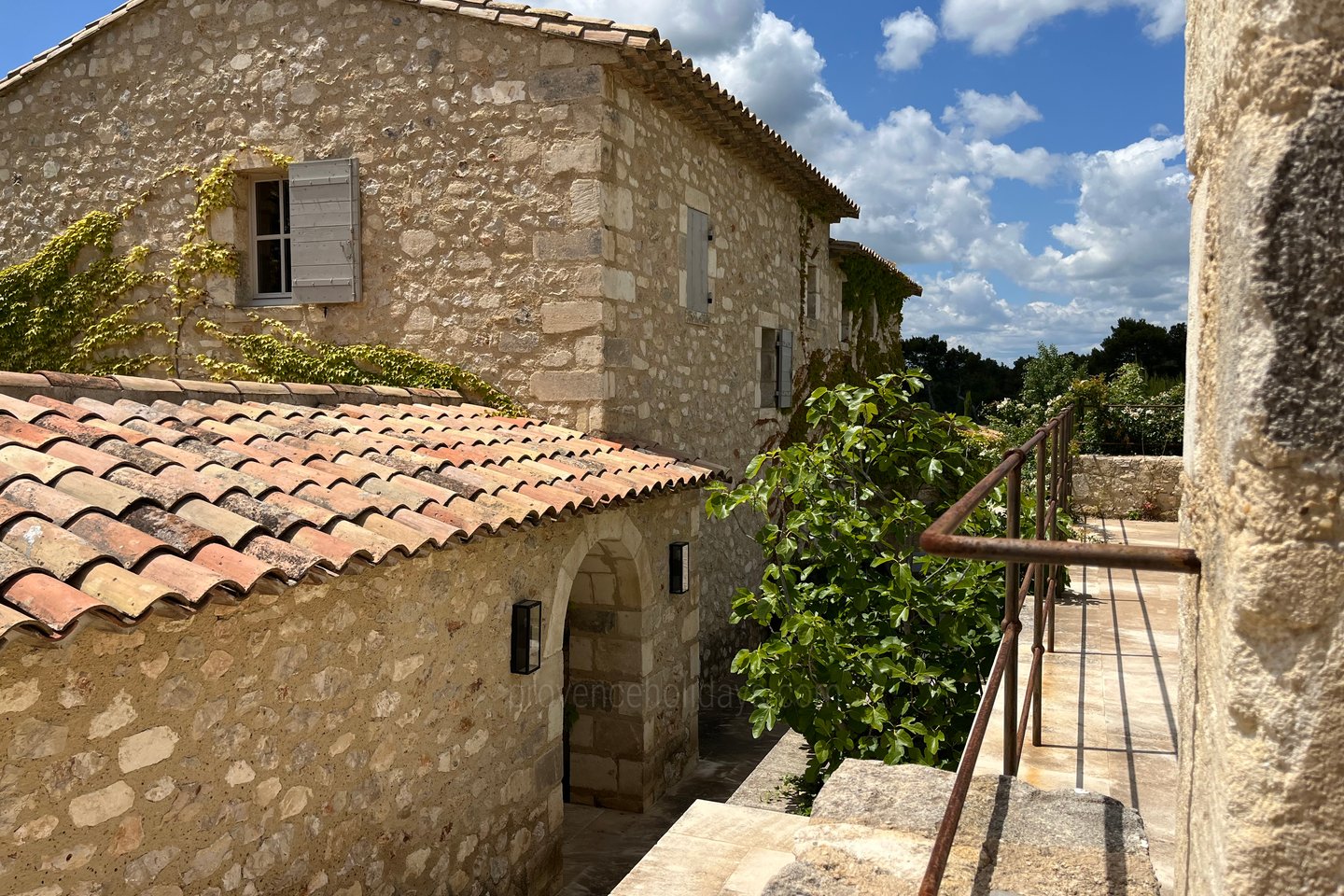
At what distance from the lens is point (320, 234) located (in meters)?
7.82

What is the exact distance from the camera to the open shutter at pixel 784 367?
11688 millimetres

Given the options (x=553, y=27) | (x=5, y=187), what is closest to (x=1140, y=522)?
(x=553, y=27)

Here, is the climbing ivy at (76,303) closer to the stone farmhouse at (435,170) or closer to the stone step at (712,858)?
the stone farmhouse at (435,170)

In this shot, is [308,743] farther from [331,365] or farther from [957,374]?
[957,374]

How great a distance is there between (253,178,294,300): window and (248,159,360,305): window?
0.02 m

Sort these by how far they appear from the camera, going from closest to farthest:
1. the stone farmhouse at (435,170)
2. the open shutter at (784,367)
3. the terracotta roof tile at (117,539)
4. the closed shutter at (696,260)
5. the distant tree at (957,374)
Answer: the terracotta roof tile at (117,539)
the stone farmhouse at (435,170)
the closed shutter at (696,260)
the open shutter at (784,367)
the distant tree at (957,374)

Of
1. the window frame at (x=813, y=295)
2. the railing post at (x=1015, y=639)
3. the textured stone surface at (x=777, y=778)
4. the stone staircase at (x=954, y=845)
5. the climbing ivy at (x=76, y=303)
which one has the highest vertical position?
the window frame at (x=813, y=295)

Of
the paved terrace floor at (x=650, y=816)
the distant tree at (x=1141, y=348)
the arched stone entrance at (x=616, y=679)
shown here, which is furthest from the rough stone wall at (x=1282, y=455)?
the distant tree at (x=1141, y=348)

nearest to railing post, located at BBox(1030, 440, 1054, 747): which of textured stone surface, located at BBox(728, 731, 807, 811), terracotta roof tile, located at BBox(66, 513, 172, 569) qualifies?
terracotta roof tile, located at BBox(66, 513, 172, 569)

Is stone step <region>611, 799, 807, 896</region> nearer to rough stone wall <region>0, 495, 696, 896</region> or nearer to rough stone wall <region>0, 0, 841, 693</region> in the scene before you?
rough stone wall <region>0, 495, 696, 896</region>

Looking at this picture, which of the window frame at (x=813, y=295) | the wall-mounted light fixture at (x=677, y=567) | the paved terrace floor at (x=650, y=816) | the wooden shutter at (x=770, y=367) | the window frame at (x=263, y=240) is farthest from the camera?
the window frame at (x=813, y=295)

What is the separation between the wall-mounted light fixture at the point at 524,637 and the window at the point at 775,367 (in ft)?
20.1

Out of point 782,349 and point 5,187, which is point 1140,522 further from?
point 5,187

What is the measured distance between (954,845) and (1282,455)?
4.38 ft
